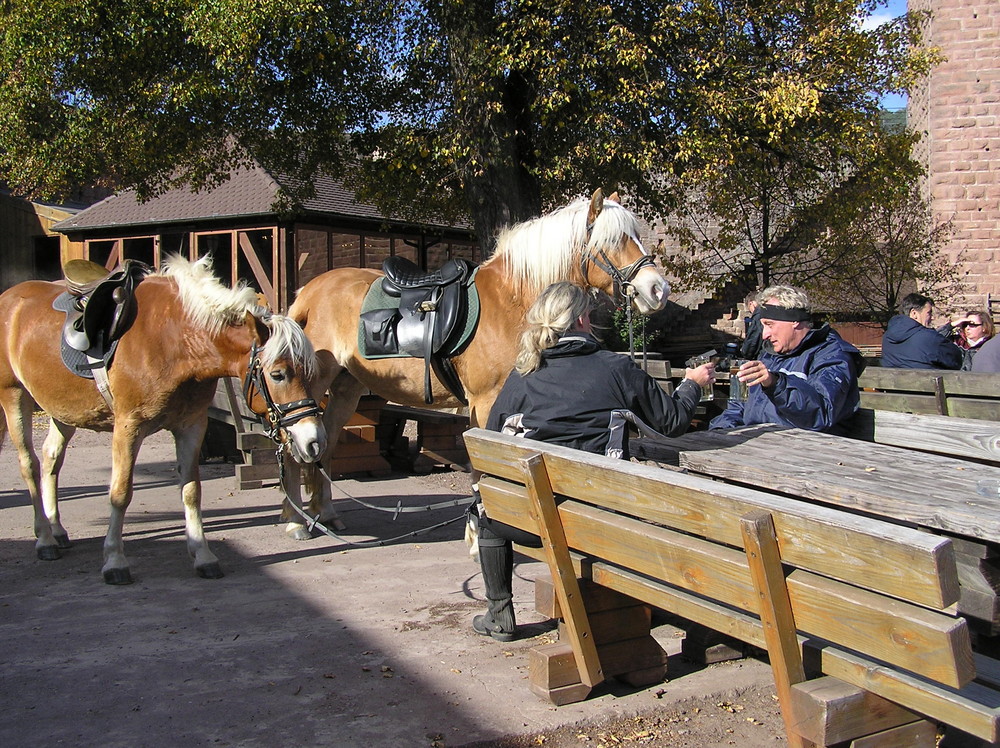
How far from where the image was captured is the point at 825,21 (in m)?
11.8

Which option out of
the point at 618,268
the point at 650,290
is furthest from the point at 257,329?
the point at 650,290

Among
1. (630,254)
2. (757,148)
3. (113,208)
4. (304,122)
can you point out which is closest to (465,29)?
(304,122)

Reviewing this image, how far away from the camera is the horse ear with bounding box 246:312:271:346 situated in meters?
5.37

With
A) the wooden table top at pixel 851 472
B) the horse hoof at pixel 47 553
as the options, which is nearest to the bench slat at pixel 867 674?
the wooden table top at pixel 851 472

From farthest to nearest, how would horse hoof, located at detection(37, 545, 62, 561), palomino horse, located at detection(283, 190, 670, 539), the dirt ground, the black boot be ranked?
1. horse hoof, located at detection(37, 545, 62, 561)
2. palomino horse, located at detection(283, 190, 670, 539)
3. the black boot
4. the dirt ground

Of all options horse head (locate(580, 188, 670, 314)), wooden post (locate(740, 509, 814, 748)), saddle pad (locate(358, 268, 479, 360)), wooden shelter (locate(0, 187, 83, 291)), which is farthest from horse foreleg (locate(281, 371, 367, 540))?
wooden shelter (locate(0, 187, 83, 291))

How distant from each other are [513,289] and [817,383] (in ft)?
6.82

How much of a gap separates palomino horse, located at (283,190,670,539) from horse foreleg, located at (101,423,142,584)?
120 cm

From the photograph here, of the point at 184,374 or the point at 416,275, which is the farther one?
the point at 416,275

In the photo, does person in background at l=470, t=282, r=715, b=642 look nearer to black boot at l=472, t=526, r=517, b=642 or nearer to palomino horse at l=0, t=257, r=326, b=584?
black boot at l=472, t=526, r=517, b=642

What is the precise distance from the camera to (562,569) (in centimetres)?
338

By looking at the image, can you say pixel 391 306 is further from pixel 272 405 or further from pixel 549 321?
pixel 549 321

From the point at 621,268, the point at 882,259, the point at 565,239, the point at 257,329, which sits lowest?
the point at 257,329

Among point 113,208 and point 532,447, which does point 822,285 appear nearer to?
point 532,447
